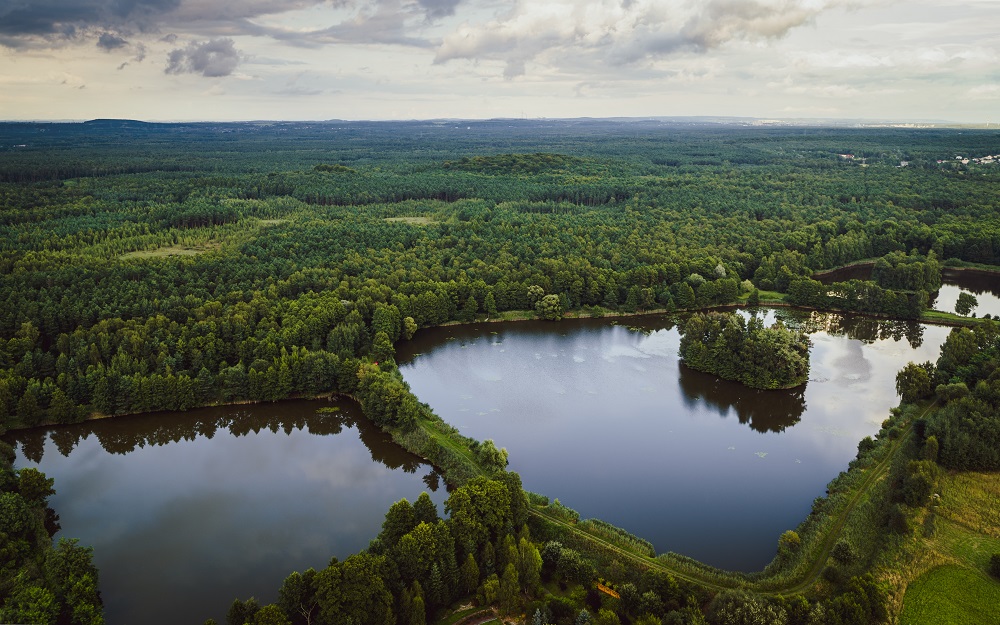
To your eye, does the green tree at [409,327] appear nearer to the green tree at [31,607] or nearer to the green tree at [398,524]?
the green tree at [398,524]

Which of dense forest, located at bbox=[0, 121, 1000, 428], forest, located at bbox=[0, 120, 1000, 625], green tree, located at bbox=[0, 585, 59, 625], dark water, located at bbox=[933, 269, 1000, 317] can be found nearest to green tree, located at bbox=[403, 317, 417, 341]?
dense forest, located at bbox=[0, 121, 1000, 428]

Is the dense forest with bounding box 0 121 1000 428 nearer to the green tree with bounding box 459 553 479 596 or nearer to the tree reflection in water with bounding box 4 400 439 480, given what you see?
the tree reflection in water with bounding box 4 400 439 480

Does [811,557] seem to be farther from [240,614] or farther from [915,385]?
[240,614]

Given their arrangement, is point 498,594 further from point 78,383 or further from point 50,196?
point 50,196

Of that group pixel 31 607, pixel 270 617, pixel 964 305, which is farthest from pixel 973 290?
pixel 31 607

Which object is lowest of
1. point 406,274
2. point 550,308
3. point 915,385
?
point 915,385

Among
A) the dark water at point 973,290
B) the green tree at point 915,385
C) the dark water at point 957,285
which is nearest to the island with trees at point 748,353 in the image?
the green tree at point 915,385
